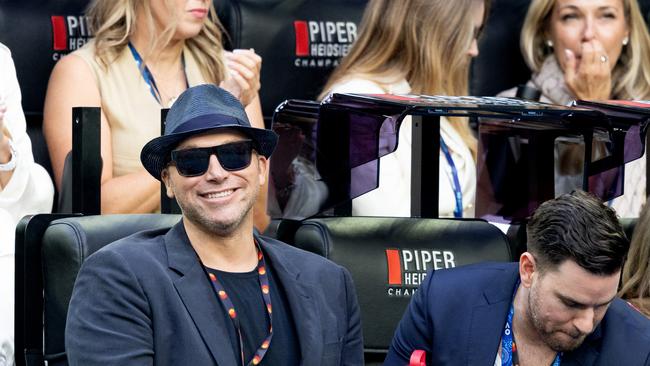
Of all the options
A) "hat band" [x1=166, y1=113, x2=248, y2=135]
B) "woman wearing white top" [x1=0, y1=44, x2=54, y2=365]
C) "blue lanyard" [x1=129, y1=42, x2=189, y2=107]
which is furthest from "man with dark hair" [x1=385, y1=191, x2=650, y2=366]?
"blue lanyard" [x1=129, y1=42, x2=189, y2=107]

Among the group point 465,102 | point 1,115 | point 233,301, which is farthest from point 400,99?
point 1,115

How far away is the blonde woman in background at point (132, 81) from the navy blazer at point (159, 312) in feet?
3.30

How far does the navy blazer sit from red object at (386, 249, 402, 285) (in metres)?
0.46

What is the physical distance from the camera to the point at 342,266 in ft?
12.3

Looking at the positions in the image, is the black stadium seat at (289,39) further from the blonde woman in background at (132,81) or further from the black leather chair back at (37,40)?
the black leather chair back at (37,40)

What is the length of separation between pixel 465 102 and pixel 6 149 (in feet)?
4.28

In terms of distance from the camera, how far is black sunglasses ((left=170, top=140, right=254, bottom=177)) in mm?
3447

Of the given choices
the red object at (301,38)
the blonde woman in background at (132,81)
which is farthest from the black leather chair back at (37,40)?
the red object at (301,38)

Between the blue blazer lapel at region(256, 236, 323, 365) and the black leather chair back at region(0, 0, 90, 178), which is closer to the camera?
the blue blazer lapel at region(256, 236, 323, 365)

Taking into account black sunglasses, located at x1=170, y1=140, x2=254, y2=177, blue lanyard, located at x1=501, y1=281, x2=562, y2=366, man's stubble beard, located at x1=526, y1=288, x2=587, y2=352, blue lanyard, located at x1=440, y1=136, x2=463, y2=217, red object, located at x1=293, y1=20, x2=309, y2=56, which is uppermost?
red object, located at x1=293, y1=20, x2=309, y2=56

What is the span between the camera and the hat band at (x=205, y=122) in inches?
135

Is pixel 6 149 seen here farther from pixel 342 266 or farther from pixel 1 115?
pixel 342 266

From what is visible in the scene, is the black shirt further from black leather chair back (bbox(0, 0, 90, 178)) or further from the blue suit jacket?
black leather chair back (bbox(0, 0, 90, 178))

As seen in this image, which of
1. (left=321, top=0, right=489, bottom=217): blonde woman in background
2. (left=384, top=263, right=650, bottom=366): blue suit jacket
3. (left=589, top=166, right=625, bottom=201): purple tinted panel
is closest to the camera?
(left=384, top=263, right=650, bottom=366): blue suit jacket
